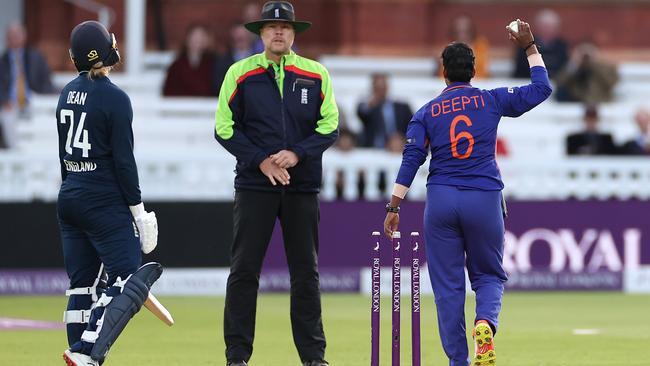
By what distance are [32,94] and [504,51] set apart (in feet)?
21.9

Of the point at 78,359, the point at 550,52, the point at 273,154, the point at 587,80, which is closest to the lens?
the point at 78,359

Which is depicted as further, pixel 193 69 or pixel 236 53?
pixel 193 69

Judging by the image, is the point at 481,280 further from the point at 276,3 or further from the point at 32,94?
the point at 32,94

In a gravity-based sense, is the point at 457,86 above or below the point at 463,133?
above

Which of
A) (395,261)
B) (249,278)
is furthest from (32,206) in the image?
(395,261)

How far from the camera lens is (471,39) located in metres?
20.2

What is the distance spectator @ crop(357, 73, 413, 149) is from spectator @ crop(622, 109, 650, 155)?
2.54m

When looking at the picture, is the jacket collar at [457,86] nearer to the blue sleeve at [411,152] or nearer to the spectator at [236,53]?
the blue sleeve at [411,152]

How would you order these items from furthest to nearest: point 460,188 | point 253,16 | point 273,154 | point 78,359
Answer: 1. point 253,16
2. point 273,154
3. point 460,188
4. point 78,359

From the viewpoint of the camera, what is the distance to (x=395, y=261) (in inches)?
366

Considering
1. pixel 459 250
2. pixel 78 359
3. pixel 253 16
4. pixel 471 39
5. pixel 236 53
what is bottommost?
pixel 78 359

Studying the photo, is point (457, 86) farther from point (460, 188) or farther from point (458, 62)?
point (460, 188)

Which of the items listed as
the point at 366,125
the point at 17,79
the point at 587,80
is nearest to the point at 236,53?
the point at 366,125

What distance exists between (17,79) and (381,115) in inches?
180
